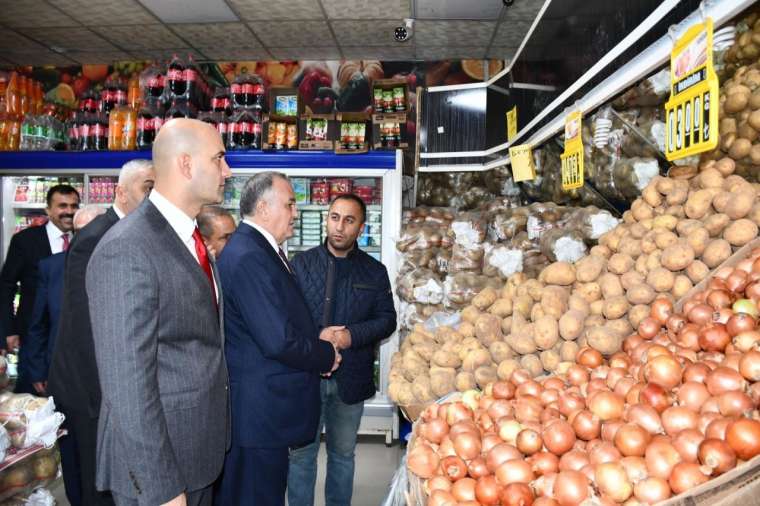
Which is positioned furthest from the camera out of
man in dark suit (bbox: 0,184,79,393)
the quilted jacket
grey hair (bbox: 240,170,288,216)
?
man in dark suit (bbox: 0,184,79,393)

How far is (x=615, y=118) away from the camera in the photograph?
7.85ft

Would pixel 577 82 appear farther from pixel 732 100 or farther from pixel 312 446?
pixel 312 446

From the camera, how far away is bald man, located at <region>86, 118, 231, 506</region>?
153cm

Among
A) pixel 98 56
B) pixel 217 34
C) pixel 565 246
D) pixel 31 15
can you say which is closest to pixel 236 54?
pixel 217 34

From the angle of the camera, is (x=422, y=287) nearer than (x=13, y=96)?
Yes

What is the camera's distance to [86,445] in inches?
101

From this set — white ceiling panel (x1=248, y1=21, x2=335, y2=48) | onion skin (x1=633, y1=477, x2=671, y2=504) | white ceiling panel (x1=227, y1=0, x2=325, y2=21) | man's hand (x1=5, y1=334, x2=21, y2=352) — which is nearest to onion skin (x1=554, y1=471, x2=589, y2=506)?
onion skin (x1=633, y1=477, x2=671, y2=504)

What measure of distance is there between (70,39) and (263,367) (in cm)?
483

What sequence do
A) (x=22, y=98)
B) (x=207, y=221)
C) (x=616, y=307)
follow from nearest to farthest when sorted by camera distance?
1. (x=616, y=307)
2. (x=207, y=221)
3. (x=22, y=98)

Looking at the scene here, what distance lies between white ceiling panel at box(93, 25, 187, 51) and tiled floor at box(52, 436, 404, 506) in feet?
12.8

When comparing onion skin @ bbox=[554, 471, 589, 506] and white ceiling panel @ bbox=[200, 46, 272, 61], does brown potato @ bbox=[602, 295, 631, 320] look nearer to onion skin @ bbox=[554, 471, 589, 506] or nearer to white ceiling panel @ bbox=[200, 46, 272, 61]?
onion skin @ bbox=[554, 471, 589, 506]

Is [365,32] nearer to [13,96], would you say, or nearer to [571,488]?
[13,96]

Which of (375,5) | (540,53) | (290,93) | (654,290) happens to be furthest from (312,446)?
(375,5)

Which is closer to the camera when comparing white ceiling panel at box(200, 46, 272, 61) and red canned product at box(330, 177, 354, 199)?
red canned product at box(330, 177, 354, 199)
